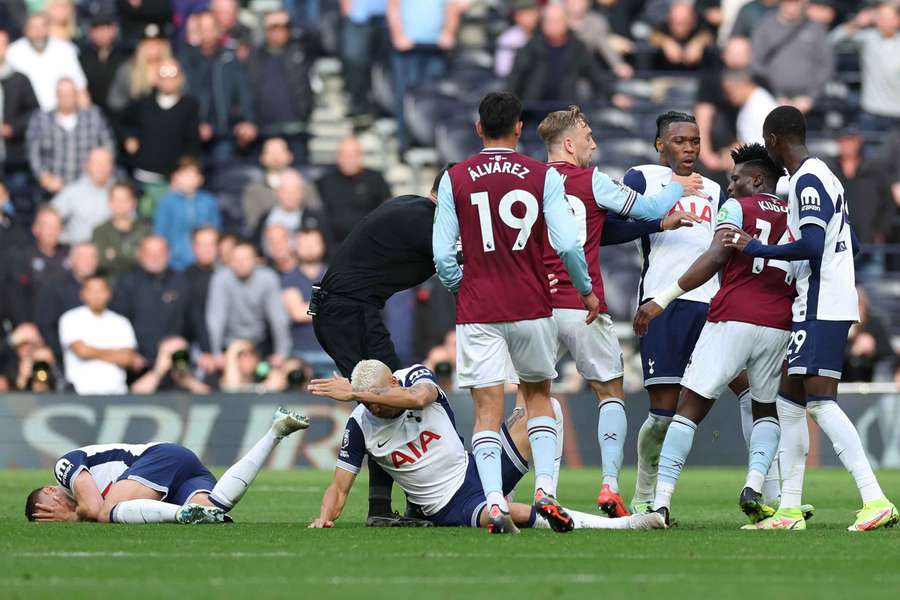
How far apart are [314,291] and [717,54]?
13.3 m

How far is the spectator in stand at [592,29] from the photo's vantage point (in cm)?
2342

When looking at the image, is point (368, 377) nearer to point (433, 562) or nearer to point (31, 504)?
point (433, 562)

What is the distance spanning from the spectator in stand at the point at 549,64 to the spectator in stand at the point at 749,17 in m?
2.27

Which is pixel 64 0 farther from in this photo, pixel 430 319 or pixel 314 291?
pixel 314 291

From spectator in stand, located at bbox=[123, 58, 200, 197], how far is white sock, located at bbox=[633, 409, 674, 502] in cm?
1127

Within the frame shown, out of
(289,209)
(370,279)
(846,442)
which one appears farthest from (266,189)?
(846,442)

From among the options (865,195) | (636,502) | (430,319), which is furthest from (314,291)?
(865,195)

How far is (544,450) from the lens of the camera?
401 inches

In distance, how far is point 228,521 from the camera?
11148 millimetres

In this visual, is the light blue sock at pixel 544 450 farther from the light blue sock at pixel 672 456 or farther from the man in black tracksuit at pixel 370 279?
the man in black tracksuit at pixel 370 279

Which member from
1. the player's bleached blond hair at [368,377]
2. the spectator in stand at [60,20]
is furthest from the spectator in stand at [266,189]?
the player's bleached blond hair at [368,377]

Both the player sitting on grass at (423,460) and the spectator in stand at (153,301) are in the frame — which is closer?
the player sitting on grass at (423,460)

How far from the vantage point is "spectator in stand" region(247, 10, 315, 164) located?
22828 millimetres

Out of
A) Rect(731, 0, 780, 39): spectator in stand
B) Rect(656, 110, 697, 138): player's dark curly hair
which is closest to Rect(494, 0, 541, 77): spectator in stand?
Rect(731, 0, 780, 39): spectator in stand
